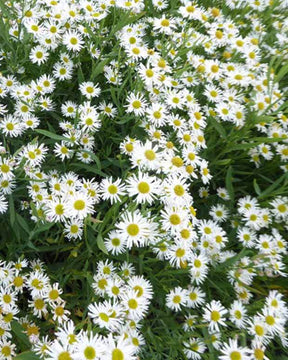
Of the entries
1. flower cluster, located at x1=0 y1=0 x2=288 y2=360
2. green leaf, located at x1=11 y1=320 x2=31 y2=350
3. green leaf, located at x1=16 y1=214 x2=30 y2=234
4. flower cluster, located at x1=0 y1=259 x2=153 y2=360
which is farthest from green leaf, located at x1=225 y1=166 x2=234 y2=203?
green leaf, located at x1=11 y1=320 x2=31 y2=350

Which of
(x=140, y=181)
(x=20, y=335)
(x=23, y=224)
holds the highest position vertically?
(x=140, y=181)

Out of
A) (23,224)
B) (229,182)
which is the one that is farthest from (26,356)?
(229,182)

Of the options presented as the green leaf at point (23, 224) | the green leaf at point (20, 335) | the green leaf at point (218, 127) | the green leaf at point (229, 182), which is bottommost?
the green leaf at point (20, 335)

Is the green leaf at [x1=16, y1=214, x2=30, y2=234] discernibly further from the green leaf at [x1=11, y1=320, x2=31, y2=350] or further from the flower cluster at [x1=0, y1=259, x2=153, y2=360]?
the green leaf at [x1=11, y1=320, x2=31, y2=350]

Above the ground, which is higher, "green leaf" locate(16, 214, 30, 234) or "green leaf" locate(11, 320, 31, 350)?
"green leaf" locate(16, 214, 30, 234)

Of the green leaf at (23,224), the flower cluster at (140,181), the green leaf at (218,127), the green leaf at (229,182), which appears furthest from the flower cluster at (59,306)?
the green leaf at (218,127)

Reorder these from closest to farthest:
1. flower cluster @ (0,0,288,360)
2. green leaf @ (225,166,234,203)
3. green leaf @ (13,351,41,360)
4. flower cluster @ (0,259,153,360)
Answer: green leaf @ (13,351,41,360), flower cluster @ (0,259,153,360), flower cluster @ (0,0,288,360), green leaf @ (225,166,234,203)

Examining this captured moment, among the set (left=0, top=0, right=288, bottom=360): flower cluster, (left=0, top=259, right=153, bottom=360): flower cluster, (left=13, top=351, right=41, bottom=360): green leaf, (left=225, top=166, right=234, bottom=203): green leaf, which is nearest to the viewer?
(left=13, top=351, right=41, bottom=360): green leaf

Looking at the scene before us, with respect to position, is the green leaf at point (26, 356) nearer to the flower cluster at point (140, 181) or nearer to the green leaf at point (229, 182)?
the flower cluster at point (140, 181)

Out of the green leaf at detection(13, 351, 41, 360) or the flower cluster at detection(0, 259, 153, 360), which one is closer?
the green leaf at detection(13, 351, 41, 360)

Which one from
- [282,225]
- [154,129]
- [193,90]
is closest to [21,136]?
[154,129]

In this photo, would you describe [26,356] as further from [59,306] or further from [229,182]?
[229,182]

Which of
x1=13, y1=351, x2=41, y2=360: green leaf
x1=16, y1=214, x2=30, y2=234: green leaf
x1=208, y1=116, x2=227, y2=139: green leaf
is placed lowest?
x1=13, y1=351, x2=41, y2=360: green leaf
